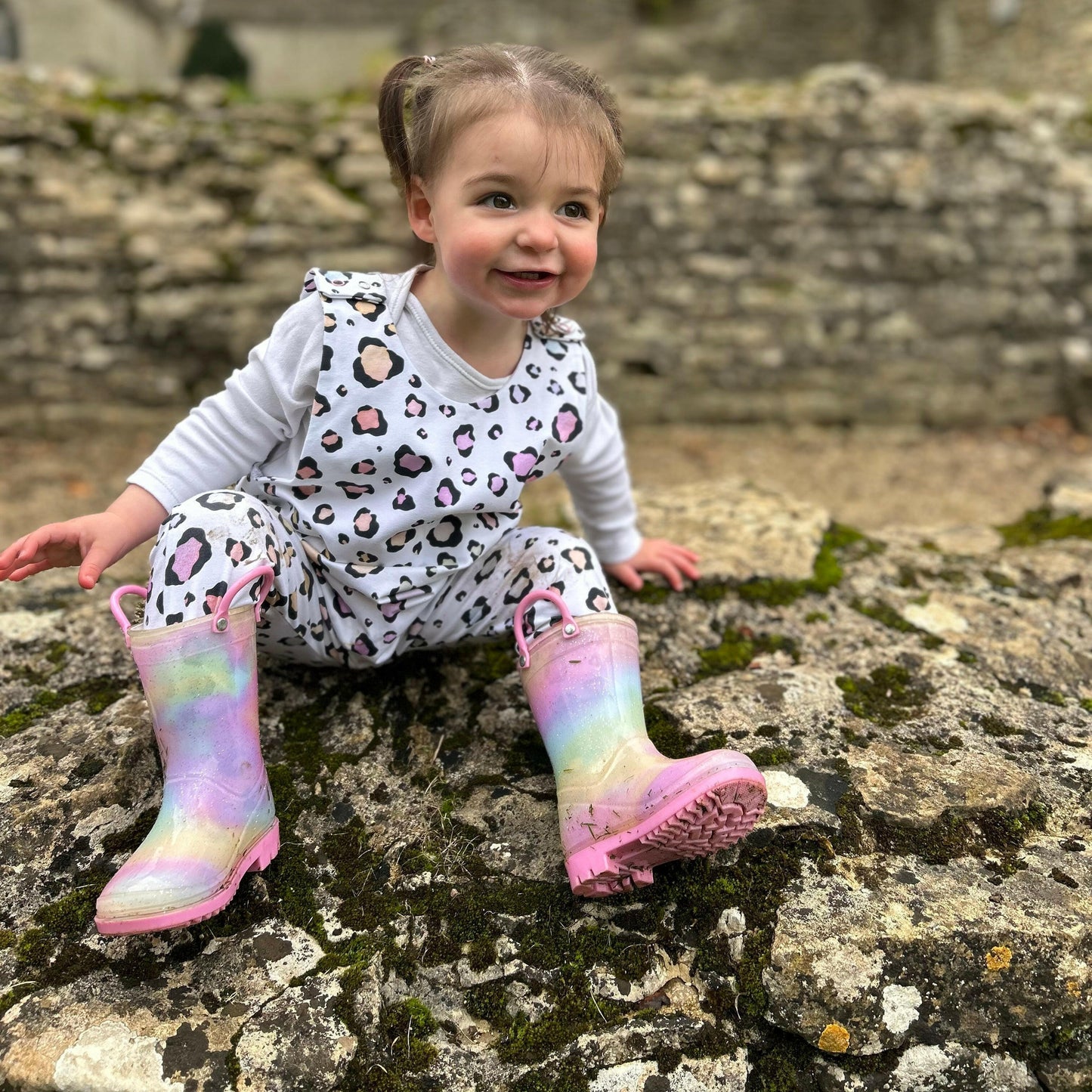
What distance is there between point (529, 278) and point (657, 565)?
2.52 ft

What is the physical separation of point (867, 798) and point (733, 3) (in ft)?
37.7

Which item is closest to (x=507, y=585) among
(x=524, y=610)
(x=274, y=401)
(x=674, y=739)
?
(x=524, y=610)

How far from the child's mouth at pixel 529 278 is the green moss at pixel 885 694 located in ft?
2.89

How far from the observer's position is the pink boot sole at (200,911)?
42.1 inches

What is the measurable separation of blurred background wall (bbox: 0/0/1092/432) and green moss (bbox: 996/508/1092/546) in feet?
7.85

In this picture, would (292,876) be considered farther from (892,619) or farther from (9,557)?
(892,619)

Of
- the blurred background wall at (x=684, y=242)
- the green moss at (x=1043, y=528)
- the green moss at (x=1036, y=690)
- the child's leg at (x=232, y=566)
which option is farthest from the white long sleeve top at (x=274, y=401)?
the blurred background wall at (x=684, y=242)

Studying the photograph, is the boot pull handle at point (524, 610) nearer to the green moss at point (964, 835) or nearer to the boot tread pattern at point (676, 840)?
the boot tread pattern at point (676, 840)

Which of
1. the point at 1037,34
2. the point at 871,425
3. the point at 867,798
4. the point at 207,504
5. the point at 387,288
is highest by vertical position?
the point at 1037,34

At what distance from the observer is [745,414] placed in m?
4.73

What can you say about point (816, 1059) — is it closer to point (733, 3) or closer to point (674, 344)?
point (674, 344)

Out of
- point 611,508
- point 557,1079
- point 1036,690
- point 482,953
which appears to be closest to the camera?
point 557,1079

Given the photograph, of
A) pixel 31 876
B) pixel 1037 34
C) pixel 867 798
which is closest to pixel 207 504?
pixel 31 876

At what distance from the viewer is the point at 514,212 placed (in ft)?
4.21
